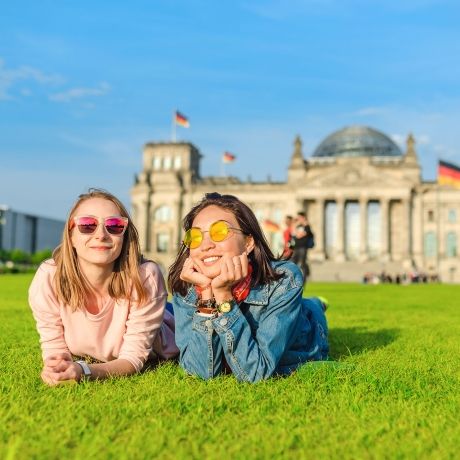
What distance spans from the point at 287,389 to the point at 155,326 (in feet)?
4.31

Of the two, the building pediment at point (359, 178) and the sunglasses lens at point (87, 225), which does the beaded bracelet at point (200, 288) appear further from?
the building pediment at point (359, 178)

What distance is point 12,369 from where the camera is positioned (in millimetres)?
5426

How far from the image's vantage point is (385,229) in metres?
71.4

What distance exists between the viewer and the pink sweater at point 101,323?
194 inches

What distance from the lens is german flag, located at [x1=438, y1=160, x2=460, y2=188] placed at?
5850 centimetres

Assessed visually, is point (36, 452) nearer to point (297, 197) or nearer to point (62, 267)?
point (62, 267)

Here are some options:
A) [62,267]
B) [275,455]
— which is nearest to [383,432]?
[275,455]

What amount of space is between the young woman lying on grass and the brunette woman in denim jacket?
34cm

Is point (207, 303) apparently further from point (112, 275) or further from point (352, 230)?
point (352, 230)

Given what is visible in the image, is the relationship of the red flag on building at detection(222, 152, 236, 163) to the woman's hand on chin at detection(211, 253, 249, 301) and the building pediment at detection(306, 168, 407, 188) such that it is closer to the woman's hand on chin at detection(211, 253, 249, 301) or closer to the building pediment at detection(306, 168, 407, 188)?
the building pediment at detection(306, 168, 407, 188)

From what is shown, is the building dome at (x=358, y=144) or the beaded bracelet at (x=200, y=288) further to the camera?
the building dome at (x=358, y=144)

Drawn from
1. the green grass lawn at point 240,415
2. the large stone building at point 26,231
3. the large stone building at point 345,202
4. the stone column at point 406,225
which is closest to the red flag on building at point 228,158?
the large stone building at point 345,202

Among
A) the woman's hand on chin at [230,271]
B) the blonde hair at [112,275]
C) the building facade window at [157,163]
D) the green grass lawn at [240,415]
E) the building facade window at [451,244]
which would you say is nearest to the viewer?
the green grass lawn at [240,415]

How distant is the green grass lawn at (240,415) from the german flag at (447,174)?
5606 centimetres
